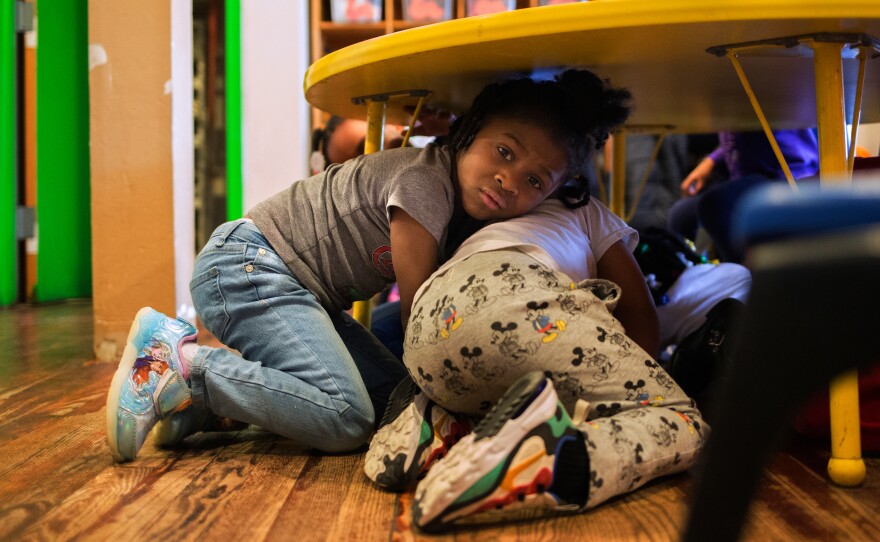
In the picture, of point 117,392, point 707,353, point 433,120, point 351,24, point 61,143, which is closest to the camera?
point 117,392

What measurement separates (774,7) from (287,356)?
0.69 m

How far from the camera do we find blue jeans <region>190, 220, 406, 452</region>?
976 millimetres

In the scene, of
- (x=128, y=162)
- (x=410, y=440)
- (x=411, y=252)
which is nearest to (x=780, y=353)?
(x=410, y=440)

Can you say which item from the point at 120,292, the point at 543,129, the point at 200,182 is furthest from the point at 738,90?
the point at 200,182

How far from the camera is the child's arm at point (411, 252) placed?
0.98 metres

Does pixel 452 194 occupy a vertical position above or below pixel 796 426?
above

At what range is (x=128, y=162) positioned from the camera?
173 cm

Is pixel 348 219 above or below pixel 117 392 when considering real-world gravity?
above

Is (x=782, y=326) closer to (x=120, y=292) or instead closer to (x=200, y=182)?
(x=120, y=292)

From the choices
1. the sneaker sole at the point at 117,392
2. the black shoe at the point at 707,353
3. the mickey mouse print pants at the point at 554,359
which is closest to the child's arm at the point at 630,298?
the black shoe at the point at 707,353

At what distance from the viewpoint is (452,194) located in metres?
1.02

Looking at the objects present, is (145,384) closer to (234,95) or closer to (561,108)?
(561,108)

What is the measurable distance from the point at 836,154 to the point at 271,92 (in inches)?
81.9

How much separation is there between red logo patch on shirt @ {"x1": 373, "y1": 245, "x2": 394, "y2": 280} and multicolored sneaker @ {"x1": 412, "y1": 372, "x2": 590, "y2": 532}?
413 mm
